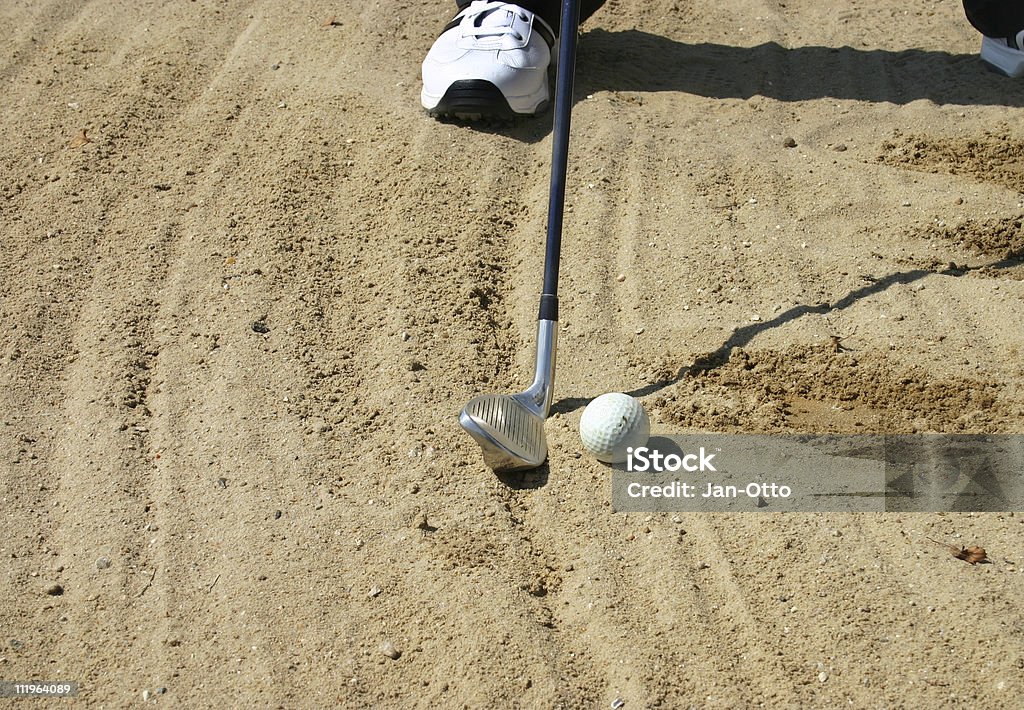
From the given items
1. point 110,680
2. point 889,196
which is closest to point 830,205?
point 889,196

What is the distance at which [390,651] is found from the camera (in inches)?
98.0

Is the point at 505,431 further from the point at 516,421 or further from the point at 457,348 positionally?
the point at 457,348

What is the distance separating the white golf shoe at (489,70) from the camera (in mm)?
4480

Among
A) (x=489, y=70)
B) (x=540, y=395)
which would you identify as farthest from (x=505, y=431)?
(x=489, y=70)

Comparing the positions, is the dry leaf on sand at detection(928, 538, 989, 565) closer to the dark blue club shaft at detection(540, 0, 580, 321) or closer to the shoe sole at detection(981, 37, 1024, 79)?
the dark blue club shaft at detection(540, 0, 580, 321)

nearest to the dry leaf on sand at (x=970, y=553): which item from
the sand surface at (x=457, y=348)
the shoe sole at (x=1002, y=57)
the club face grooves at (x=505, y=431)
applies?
the sand surface at (x=457, y=348)

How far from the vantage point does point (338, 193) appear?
13.7 ft

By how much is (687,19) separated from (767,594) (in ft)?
13.1

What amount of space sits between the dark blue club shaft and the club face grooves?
371mm

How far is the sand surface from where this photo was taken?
2494 millimetres

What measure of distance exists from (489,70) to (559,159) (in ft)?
4.24

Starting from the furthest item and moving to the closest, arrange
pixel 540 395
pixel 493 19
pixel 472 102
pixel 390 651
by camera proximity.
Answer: pixel 493 19
pixel 472 102
pixel 540 395
pixel 390 651

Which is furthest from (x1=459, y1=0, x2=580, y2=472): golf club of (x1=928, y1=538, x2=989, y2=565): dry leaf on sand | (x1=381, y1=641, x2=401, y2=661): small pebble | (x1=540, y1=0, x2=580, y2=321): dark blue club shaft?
(x1=928, y1=538, x2=989, y2=565): dry leaf on sand

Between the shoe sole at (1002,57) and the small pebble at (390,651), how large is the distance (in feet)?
13.9
